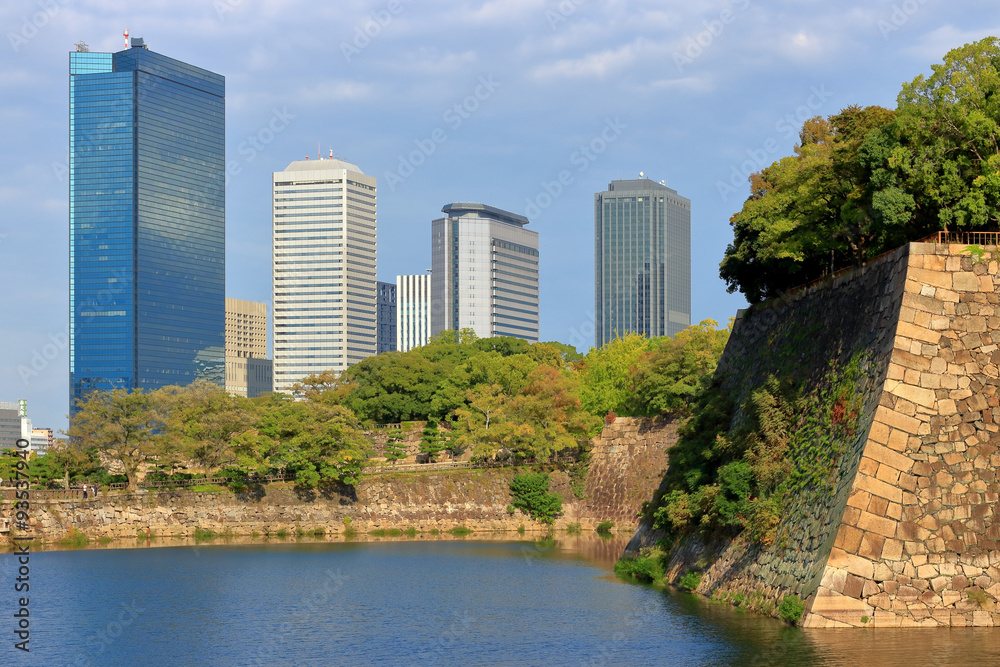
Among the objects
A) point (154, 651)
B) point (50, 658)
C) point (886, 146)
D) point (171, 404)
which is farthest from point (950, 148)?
point (171, 404)

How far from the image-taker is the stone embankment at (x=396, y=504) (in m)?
66.8

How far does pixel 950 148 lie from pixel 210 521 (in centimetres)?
5208

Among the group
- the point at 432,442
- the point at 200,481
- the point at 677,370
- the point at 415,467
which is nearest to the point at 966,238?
the point at 677,370

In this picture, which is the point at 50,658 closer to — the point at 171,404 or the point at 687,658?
the point at 687,658

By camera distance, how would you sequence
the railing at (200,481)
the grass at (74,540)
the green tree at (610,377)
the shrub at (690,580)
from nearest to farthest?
the shrub at (690,580) → the grass at (74,540) → the railing at (200,481) → the green tree at (610,377)

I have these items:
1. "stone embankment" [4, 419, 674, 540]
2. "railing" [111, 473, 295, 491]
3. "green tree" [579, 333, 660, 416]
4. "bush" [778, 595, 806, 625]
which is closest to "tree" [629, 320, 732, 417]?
"stone embankment" [4, 419, 674, 540]

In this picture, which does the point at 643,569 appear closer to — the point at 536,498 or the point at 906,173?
the point at 906,173

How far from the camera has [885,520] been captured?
1102 inches

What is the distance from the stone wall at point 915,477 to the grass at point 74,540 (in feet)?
151

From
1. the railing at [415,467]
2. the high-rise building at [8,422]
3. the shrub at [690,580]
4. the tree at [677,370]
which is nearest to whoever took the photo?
the shrub at [690,580]

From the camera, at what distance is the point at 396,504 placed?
71812 mm

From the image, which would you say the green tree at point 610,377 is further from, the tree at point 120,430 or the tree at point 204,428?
the tree at point 120,430

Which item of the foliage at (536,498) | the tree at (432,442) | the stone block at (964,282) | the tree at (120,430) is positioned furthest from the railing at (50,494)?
the stone block at (964,282)

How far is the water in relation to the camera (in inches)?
1059
